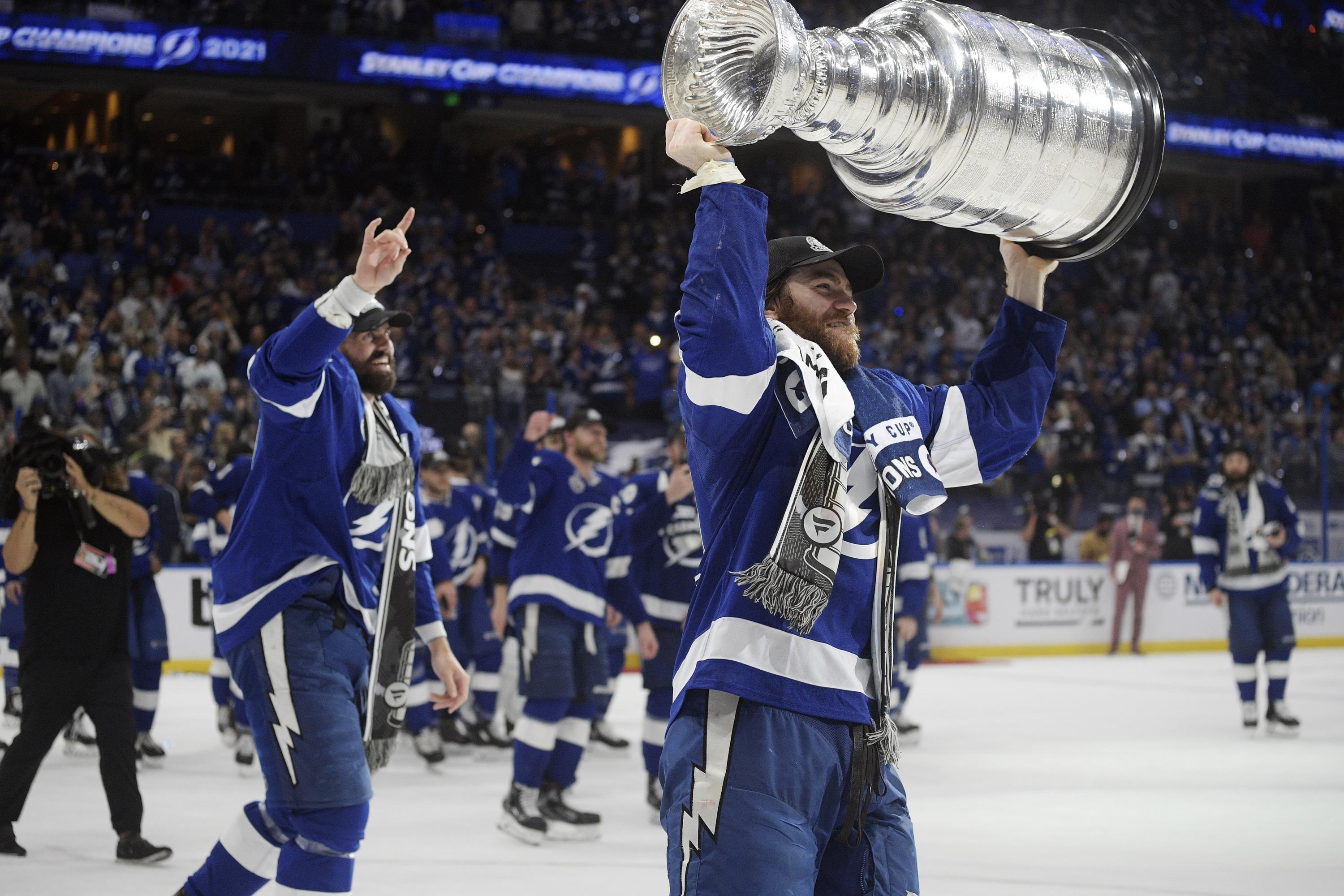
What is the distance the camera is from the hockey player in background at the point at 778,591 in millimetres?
2434

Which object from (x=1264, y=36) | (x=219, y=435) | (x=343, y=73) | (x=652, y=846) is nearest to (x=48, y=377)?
(x=219, y=435)

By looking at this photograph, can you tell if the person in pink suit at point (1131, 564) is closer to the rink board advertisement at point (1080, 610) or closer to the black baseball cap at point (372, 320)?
the rink board advertisement at point (1080, 610)

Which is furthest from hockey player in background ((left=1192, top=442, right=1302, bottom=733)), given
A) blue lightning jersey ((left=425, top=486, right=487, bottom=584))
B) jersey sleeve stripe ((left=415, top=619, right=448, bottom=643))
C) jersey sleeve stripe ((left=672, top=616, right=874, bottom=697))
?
jersey sleeve stripe ((left=672, top=616, right=874, bottom=697))

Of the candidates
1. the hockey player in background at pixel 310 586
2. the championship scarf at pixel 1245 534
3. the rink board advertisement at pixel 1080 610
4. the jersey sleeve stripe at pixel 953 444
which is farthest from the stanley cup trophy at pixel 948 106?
the rink board advertisement at pixel 1080 610

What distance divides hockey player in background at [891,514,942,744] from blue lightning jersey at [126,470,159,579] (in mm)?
4444

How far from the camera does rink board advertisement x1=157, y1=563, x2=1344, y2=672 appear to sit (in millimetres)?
15625

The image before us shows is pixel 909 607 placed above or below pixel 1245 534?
below

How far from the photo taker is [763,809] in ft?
8.00

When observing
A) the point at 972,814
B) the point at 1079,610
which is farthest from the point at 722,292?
the point at 1079,610

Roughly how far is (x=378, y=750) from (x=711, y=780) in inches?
71.1

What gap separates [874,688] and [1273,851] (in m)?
4.42

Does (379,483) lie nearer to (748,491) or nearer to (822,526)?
(748,491)

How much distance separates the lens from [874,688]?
270 centimetres

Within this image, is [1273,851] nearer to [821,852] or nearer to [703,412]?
[821,852]
